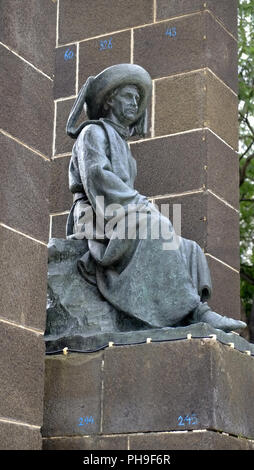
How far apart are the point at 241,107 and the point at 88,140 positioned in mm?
8591

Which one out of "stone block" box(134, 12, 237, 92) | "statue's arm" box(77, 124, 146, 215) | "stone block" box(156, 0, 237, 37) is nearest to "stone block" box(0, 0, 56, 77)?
"statue's arm" box(77, 124, 146, 215)

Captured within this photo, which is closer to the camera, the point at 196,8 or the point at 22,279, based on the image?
the point at 22,279

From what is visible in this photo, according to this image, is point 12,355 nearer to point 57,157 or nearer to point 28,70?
point 28,70

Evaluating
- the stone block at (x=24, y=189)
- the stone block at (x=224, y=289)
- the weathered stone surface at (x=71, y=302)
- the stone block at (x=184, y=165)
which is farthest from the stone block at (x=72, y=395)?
the stone block at (x=184, y=165)

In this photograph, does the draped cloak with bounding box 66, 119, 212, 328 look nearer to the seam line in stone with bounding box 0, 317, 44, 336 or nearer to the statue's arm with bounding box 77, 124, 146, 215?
the statue's arm with bounding box 77, 124, 146, 215

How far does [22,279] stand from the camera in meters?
7.57

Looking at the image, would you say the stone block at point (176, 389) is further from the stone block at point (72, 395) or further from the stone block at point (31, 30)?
the stone block at point (31, 30)

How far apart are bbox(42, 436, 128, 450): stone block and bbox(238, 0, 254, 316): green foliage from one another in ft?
33.2

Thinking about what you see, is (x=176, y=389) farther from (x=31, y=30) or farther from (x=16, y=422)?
(x=31, y=30)

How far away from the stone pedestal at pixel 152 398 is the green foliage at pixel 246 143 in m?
9.64

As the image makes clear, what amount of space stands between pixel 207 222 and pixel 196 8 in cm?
266

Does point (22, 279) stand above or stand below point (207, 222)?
below

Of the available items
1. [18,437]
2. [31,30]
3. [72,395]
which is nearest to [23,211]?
[31,30]

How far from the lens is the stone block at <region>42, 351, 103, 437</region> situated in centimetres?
845
